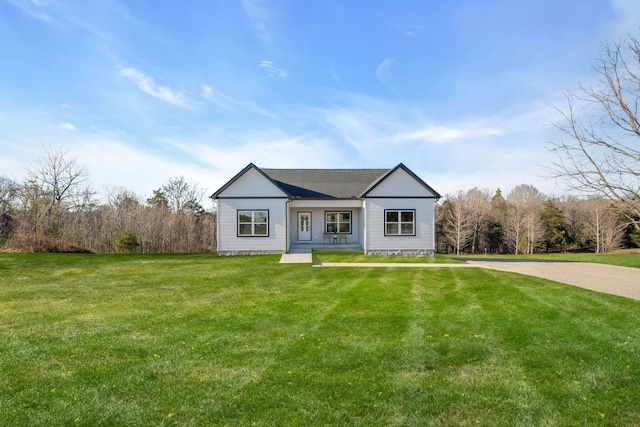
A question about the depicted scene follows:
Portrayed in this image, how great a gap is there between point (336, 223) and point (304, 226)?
6.39ft

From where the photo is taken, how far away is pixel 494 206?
4197 centimetres

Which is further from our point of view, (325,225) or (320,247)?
(325,225)

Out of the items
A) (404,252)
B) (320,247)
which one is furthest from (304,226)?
(404,252)

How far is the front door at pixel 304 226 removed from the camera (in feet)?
70.4

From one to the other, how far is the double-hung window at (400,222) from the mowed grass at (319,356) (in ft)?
29.8

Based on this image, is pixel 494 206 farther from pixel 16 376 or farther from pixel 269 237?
pixel 16 376

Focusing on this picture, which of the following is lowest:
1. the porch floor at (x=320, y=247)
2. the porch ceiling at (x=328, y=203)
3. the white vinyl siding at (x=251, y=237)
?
the porch floor at (x=320, y=247)

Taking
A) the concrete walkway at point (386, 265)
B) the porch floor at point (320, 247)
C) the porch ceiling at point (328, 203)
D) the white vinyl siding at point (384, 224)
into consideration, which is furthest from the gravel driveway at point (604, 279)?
the porch ceiling at point (328, 203)

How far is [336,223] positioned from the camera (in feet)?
70.7

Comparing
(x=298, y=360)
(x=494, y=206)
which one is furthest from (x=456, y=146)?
(x=494, y=206)

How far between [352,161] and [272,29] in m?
19.4

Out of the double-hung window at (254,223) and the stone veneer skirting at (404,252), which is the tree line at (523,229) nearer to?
the stone veneer skirting at (404,252)

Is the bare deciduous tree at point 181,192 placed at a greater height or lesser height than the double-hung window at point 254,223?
greater

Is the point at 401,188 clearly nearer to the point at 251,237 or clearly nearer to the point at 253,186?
the point at 253,186
